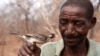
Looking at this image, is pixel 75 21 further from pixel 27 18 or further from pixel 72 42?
pixel 27 18

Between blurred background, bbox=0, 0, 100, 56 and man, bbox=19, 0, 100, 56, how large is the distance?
3.27 meters

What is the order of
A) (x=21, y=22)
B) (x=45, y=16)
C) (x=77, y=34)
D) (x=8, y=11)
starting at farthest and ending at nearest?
(x=8, y=11), (x=21, y=22), (x=45, y=16), (x=77, y=34)

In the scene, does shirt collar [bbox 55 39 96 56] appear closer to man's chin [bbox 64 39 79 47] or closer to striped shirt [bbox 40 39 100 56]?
striped shirt [bbox 40 39 100 56]

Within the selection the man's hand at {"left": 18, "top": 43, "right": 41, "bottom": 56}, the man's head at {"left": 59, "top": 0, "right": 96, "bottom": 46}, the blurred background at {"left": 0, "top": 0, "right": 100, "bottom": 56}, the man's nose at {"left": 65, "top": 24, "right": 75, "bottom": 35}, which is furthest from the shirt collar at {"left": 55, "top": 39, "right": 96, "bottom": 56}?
the blurred background at {"left": 0, "top": 0, "right": 100, "bottom": 56}

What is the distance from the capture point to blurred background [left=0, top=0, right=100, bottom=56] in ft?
20.7

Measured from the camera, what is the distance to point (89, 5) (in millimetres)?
2268

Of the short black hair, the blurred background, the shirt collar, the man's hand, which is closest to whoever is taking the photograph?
→ the man's hand

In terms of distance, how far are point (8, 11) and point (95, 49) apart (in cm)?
535

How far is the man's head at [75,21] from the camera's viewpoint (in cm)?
214

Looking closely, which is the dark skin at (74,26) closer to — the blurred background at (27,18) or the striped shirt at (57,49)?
the striped shirt at (57,49)

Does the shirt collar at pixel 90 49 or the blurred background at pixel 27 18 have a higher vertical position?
the shirt collar at pixel 90 49

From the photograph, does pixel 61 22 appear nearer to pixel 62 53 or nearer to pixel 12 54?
pixel 62 53

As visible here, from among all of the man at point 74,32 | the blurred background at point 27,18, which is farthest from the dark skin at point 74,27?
the blurred background at point 27,18

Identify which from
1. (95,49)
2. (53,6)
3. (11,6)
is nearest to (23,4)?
(11,6)
